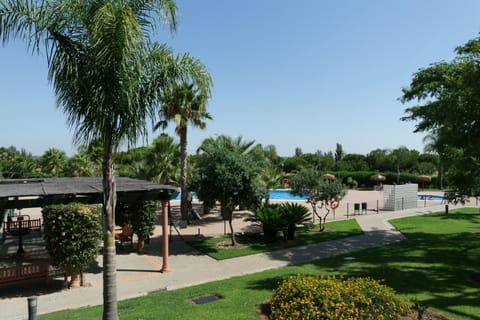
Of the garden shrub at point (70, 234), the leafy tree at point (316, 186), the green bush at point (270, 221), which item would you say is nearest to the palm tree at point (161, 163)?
the green bush at point (270, 221)

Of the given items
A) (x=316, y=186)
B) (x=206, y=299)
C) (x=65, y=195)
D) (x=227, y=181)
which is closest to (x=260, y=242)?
(x=227, y=181)

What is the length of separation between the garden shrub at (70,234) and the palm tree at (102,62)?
15.4ft

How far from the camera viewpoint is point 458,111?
Answer: 962cm

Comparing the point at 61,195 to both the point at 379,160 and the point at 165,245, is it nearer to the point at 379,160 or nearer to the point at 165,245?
the point at 165,245

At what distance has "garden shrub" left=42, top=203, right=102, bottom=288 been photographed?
10008mm

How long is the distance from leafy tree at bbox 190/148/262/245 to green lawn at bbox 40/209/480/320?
3779 mm

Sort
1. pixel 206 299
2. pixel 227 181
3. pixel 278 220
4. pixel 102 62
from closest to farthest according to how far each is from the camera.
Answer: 1. pixel 102 62
2. pixel 206 299
3. pixel 227 181
4. pixel 278 220

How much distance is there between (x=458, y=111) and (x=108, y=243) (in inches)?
371

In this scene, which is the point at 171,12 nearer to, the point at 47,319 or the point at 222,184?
the point at 47,319

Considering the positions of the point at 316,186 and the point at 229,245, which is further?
the point at 316,186

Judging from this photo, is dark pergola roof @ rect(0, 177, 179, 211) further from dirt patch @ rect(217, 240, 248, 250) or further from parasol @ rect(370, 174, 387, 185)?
parasol @ rect(370, 174, 387, 185)

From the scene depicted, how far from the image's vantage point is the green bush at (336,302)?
6.40 metres

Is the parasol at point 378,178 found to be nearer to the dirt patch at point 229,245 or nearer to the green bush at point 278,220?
the green bush at point 278,220

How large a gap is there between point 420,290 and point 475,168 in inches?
181
